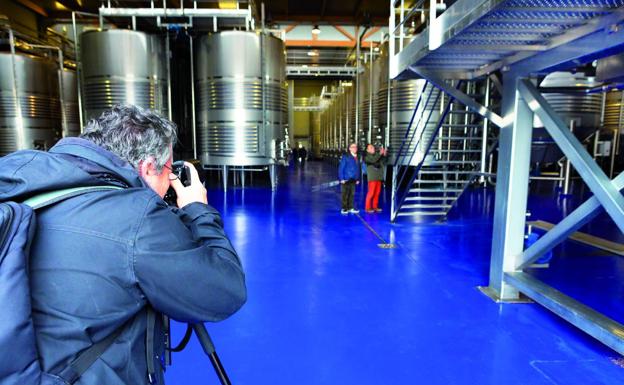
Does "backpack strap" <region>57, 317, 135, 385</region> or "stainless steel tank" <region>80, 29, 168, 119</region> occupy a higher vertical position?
"stainless steel tank" <region>80, 29, 168, 119</region>

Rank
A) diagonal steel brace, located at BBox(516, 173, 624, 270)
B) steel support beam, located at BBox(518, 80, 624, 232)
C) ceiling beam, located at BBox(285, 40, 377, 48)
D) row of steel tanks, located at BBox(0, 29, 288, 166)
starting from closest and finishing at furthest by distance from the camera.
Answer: steel support beam, located at BBox(518, 80, 624, 232) → diagonal steel brace, located at BBox(516, 173, 624, 270) → row of steel tanks, located at BBox(0, 29, 288, 166) → ceiling beam, located at BBox(285, 40, 377, 48)

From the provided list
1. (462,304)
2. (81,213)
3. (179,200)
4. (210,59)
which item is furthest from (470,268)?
(210,59)

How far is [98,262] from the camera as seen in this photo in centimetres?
108

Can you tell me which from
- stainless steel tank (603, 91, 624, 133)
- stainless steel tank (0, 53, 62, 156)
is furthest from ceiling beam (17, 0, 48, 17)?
stainless steel tank (603, 91, 624, 133)

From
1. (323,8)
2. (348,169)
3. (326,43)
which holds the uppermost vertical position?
(323,8)

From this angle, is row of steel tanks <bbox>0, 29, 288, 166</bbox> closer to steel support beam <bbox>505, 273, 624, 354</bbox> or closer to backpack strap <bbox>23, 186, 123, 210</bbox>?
steel support beam <bbox>505, 273, 624, 354</bbox>

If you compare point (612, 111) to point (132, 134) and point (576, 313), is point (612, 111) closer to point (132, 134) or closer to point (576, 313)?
point (576, 313)

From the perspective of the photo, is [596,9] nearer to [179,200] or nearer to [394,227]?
[179,200]

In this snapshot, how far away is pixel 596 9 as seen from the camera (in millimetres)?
2811

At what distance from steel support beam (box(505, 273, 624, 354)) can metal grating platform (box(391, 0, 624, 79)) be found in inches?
82.7

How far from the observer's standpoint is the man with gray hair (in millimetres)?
1058

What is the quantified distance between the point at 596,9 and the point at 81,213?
3351 millimetres

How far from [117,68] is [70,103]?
17.9 feet

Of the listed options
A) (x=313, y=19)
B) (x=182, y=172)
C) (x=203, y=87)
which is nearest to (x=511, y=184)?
(x=182, y=172)
